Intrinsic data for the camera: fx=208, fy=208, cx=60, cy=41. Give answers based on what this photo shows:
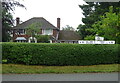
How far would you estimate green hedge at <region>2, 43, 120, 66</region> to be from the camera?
48.8ft

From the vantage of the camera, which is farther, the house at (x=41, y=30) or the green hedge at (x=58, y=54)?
the house at (x=41, y=30)

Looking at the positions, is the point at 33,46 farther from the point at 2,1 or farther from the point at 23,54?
the point at 2,1

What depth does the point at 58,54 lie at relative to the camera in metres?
15.3

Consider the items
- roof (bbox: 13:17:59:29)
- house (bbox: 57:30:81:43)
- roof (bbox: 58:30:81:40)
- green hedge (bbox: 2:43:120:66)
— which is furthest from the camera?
roof (bbox: 58:30:81:40)

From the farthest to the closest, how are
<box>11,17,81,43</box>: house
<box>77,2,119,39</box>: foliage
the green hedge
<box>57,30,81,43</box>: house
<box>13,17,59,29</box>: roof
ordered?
<box>57,30,81,43</box>: house
<box>13,17,59,29</box>: roof
<box>11,17,81,43</box>: house
<box>77,2,119,39</box>: foliage
the green hedge

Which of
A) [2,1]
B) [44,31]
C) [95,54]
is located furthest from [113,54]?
[44,31]

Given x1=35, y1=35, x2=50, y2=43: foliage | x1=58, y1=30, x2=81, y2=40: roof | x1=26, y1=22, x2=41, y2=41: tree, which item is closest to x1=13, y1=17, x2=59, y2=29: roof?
x1=26, y1=22, x2=41, y2=41: tree

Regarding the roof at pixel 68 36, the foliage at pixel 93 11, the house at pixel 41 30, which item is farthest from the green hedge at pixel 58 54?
the roof at pixel 68 36

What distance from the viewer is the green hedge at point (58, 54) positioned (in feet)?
48.8

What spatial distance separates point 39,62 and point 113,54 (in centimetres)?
590

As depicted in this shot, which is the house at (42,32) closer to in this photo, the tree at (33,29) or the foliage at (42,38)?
the tree at (33,29)

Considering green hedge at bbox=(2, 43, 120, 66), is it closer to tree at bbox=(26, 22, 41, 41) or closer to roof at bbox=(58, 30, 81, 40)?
tree at bbox=(26, 22, 41, 41)

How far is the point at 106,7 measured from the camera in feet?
92.4

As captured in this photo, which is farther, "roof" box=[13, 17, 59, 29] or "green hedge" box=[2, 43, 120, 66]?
"roof" box=[13, 17, 59, 29]
